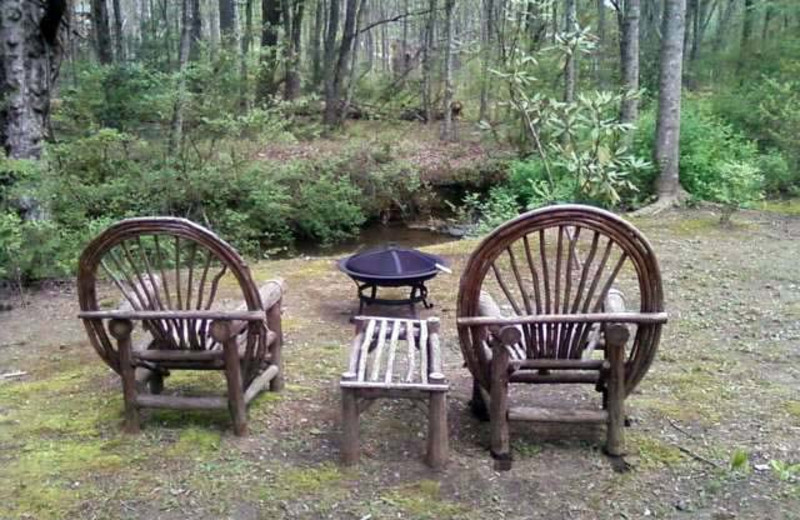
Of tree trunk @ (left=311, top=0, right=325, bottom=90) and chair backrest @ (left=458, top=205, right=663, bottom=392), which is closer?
chair backrest @ (left=458, top=205, right=663, bottom=392)

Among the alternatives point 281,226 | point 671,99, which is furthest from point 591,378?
point 281,226

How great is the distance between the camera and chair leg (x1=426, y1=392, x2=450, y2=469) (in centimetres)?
278

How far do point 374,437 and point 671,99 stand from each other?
6.95 meters

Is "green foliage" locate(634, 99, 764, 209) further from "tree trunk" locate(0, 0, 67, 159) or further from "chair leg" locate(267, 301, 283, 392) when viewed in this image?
"tree trunk" locate(0, 0, 67, 159)

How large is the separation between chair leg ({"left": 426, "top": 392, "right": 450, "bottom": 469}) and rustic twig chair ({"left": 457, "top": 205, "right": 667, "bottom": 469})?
0.23 meters

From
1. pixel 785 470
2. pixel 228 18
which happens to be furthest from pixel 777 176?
pixel 228 18

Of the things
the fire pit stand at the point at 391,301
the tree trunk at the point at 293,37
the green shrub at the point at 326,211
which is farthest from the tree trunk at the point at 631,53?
the tree trunk at the point at 293,37

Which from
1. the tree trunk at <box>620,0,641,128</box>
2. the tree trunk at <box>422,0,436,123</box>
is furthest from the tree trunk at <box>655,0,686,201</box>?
the tree trunk at <box>422,0,436,123</box>

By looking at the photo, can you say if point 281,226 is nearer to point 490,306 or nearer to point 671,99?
point 671,99

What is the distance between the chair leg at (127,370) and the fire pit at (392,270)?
1.97 m

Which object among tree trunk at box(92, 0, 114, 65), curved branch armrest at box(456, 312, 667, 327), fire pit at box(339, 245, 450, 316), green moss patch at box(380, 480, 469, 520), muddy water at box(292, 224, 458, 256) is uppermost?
tree trunk at box(92, 0, 114, 65)

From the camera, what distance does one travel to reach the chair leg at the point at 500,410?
9.36ft

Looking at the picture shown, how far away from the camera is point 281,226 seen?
1049 centimetres

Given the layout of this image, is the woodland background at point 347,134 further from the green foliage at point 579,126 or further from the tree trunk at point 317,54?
the tree trunk at point 317,54
